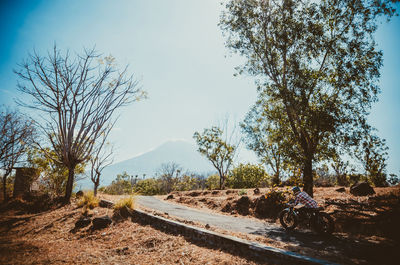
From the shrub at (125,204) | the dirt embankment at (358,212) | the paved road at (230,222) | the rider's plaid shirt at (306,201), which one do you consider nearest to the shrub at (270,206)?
the dirt embankment at (358,212)

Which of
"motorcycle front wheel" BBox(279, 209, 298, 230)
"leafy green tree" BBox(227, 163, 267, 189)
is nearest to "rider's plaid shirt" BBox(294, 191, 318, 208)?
"motorcycle front wheel" BBox(279, 209, 298, 230)

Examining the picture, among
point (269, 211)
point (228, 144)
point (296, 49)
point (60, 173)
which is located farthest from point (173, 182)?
point (296, 49)

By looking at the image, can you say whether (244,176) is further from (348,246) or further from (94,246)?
(94,246)

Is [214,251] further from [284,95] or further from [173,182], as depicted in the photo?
[173,182]

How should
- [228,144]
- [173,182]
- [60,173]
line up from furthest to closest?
1. [173,182]
2. [228,144]
3. [60,173]

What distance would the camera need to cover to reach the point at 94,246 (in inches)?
210

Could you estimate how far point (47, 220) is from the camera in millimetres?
7836

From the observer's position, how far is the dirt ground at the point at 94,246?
13.8ft

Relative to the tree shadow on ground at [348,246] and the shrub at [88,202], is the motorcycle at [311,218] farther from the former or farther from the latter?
the shrub at [88,202]

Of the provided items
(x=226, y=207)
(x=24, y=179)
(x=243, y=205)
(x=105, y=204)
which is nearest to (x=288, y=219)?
(x=243, y=205)

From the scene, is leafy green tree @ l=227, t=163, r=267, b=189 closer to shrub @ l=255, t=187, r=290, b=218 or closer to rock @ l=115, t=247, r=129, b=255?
shrub @ l=255, t=187, r=290, b=218

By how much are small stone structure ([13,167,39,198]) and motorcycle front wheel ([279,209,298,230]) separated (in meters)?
16.7

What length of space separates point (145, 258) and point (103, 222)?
10.8 ft

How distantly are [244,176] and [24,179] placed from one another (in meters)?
24.6
